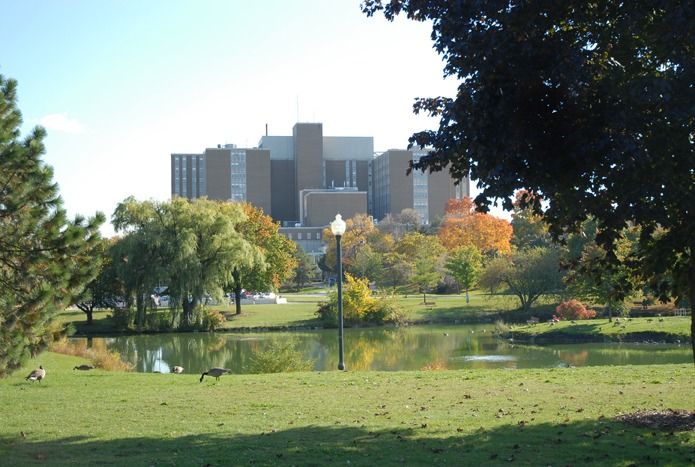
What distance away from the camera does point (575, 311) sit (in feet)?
150

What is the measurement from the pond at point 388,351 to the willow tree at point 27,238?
14.1 metres

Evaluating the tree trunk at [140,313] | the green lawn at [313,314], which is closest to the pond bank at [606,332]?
the green lawn at [313,314]

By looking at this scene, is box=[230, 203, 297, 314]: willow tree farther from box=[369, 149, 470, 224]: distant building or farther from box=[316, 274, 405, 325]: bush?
box=[369, 149, 470, 224]: distant building

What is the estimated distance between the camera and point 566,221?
10.1 meters

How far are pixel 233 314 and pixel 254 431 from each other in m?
46.6

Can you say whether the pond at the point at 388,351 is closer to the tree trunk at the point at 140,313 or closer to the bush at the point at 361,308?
the tree trunk at the point at 140,313

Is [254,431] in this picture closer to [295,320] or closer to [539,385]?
[539,385]

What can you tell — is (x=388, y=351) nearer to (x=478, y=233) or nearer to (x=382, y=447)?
(x=382, y=447)

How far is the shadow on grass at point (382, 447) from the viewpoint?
26.1 ft

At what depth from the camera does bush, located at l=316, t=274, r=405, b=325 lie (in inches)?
2002

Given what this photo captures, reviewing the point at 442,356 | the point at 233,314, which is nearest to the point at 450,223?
the point at 233,314

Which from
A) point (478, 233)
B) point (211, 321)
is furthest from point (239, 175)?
point (211, 321)

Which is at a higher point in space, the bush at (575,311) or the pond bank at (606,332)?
the bush at (575,311)

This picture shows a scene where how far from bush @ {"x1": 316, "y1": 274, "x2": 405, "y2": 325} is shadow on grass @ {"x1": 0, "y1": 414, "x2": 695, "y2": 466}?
40.9 m
